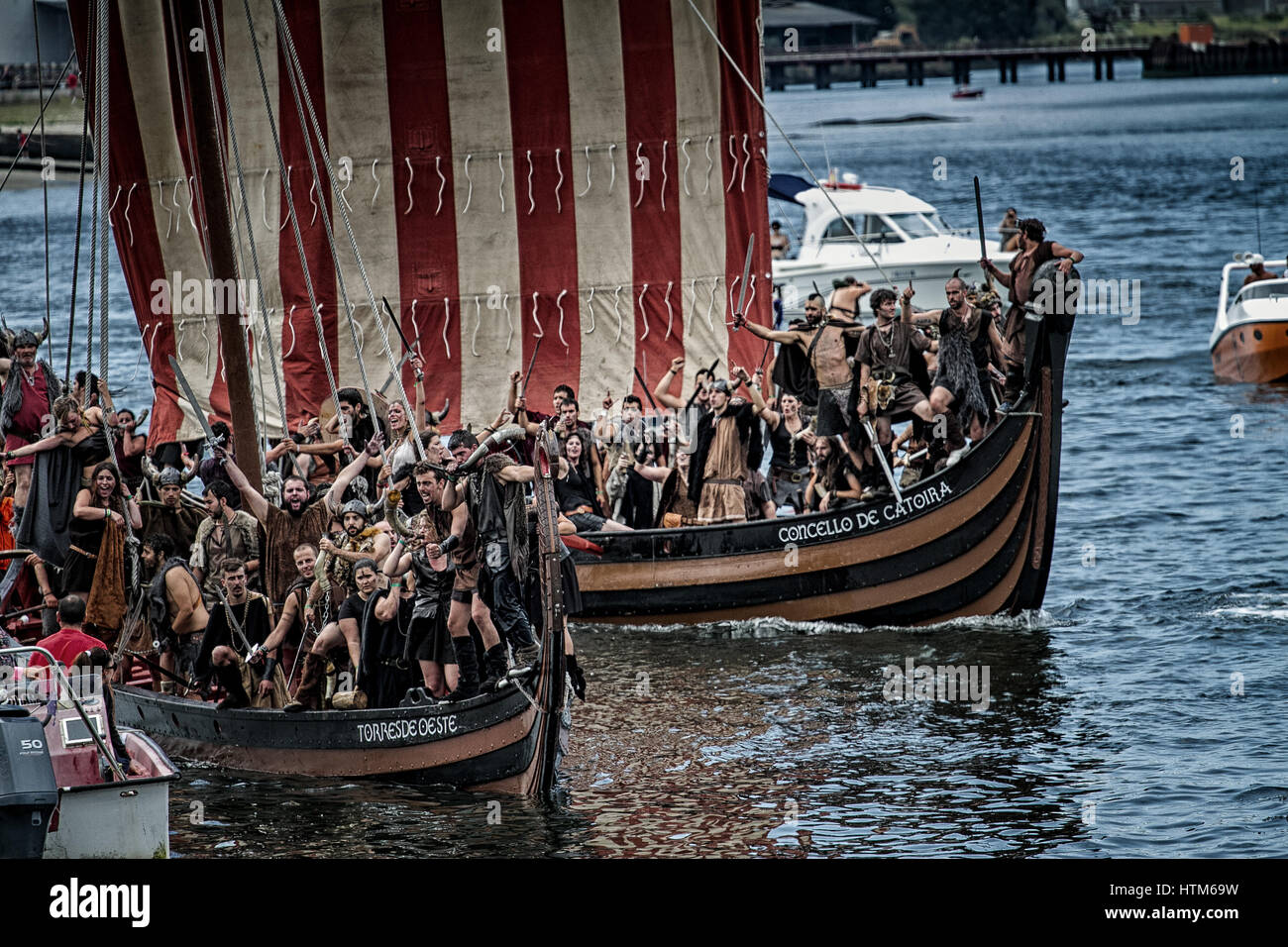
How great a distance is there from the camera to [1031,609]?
21406 millimetres

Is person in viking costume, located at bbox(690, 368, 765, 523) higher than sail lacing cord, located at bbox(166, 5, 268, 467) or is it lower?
lower

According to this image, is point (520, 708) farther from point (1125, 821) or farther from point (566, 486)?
point (566, 486)

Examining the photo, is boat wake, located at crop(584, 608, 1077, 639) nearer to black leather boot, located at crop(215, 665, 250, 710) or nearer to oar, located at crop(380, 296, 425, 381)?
oar, located at crop(380, 296, 425, 381)

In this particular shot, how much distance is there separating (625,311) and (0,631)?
961 centimetres

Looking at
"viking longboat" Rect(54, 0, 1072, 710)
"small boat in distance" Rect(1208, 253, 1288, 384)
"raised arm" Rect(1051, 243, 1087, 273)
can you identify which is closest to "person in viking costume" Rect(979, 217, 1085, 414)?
"raised arm" Rect(1051, 243, 1087, 273)

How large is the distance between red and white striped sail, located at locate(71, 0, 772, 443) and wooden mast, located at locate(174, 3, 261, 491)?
13.3 feet

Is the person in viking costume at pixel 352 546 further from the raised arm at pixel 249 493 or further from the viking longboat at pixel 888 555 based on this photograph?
the viking longboat at pixel 888 555

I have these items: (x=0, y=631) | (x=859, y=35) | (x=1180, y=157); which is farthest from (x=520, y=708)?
(x=859, y=35)

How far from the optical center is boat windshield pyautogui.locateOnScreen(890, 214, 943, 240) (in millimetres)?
41938

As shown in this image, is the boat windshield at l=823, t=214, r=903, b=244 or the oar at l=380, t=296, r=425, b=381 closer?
the oar at l=380, t=296, r=425, b=381


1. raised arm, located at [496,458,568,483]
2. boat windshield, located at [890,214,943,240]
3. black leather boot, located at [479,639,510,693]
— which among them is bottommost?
black leather boot, located at [479,639,510,693]

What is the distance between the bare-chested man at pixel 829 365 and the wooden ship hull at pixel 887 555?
0.93m

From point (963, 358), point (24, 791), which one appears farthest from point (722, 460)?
point (24, 791)

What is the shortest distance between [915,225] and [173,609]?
28.5 meters
